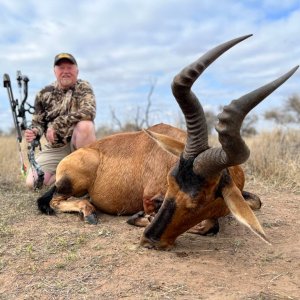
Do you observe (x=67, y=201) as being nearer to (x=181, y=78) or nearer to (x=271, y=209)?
(x=271, y=209)

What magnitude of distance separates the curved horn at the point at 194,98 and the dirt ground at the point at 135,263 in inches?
38.0

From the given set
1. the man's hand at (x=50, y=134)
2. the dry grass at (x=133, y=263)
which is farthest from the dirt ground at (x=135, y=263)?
the man's hand at (x=50, y=134)

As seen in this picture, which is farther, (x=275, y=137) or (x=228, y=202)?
(x=275, y=137)

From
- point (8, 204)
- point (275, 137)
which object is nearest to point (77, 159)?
point (8, 204)

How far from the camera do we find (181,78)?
3695mm

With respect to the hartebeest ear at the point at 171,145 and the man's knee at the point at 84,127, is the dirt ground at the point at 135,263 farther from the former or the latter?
the man's knee at the point at 84,127

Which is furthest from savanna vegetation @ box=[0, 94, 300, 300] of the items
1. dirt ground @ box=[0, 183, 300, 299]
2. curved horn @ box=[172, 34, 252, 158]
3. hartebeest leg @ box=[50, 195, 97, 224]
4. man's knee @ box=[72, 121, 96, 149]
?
man's knee @ box=[72, 121, 96, 149]

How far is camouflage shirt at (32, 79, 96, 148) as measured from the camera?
24.4 feet

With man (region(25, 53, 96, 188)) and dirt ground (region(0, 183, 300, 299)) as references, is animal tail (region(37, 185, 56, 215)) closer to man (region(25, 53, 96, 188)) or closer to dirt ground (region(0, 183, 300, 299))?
dirt ground (region(0, 183, 300, 299))

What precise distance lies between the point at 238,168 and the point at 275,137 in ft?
28.8

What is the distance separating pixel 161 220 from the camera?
4.08 meters

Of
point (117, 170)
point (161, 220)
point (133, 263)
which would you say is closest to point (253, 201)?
point (117, 170)

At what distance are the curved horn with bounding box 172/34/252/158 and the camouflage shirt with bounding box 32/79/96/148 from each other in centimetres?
366

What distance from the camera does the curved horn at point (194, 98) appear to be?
3582 mm
